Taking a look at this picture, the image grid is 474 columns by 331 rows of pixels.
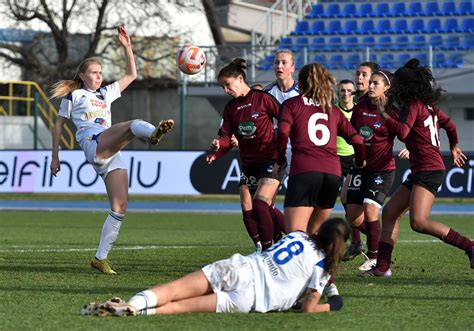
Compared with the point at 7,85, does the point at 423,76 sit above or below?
above

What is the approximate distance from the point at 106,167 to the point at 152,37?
26677mm

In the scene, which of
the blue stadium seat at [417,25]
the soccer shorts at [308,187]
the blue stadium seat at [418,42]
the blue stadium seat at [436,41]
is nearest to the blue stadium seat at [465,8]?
the blue stadium seat at [417,25]

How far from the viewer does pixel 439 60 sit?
30.2 metres

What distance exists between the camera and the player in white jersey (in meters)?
11.1

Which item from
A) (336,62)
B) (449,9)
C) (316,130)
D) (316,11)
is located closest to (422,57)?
(336,62)

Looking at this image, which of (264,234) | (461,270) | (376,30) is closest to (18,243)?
(264,234)

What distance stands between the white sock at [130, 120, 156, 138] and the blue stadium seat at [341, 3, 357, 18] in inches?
925

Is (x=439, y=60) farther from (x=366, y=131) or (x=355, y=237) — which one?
(x=366, y=131)

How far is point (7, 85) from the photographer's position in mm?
36781

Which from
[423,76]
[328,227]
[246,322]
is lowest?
[246,322]

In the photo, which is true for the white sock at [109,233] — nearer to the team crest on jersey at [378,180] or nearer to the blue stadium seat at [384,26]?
the team crest on jersey at [378,180]

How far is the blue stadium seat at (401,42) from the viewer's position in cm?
2964

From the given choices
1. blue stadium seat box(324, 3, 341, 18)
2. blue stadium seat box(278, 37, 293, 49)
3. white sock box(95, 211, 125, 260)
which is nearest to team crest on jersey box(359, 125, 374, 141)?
white sock box(95, 211, 125, 260)

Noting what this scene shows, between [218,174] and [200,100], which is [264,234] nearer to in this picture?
[218,174]
